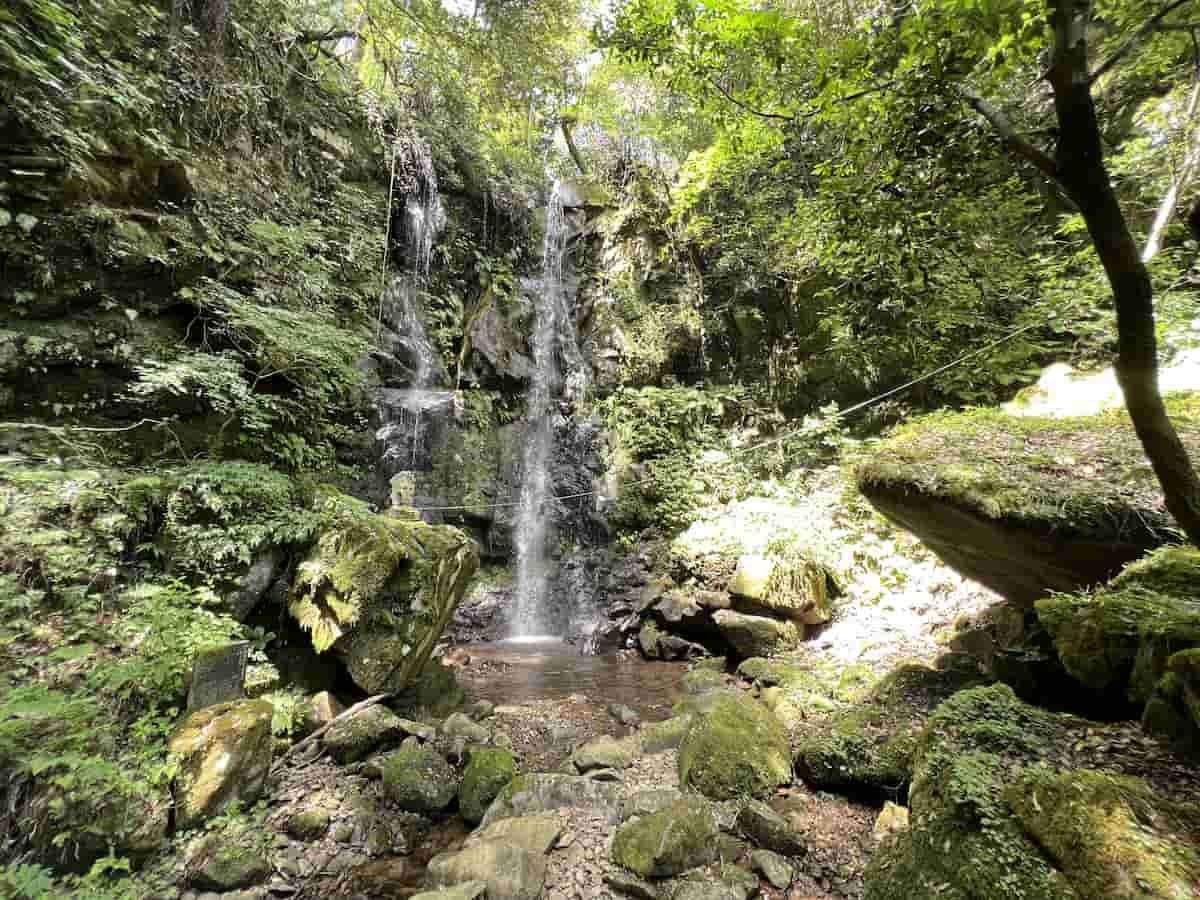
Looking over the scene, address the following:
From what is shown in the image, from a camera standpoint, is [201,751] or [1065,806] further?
[201,751]

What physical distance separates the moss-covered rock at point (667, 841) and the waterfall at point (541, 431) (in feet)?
22.6

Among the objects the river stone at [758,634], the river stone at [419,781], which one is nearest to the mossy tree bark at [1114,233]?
the river stone at [419,781]

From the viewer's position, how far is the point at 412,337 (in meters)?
10.7

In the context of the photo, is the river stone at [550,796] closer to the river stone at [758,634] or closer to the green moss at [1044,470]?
the river stone at [758,634]

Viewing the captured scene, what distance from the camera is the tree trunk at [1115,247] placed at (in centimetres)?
178

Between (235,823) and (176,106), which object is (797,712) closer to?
(235,823)

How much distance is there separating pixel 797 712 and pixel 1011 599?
2343mm

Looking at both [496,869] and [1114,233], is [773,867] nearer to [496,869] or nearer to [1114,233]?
[496,869]

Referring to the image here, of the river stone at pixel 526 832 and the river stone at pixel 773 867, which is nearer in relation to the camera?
the river stone at pixel 773 867

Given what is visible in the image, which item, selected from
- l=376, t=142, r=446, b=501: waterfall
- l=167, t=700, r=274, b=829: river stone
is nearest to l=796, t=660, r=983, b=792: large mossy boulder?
l=167, t=700, r=274, b=829: river stone

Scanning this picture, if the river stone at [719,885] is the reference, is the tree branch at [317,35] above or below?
above

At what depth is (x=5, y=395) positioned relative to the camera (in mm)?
4012

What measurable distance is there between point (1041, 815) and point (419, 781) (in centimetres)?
382

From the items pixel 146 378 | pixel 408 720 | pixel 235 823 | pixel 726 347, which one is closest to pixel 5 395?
pixel 146 378
